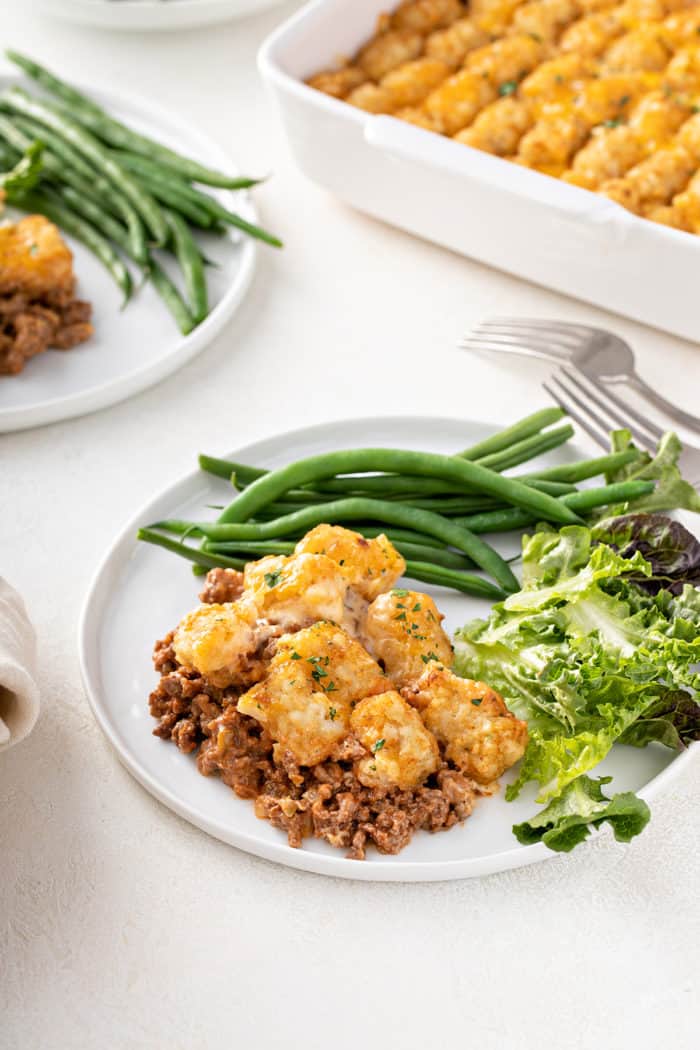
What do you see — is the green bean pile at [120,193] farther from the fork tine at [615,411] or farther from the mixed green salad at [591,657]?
the mixed green salad at [591,657]

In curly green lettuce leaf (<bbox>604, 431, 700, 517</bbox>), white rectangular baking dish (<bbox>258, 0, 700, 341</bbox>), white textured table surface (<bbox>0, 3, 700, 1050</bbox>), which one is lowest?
white textured table surface (<bbox>0, 3, 700, 1050</bbox>)

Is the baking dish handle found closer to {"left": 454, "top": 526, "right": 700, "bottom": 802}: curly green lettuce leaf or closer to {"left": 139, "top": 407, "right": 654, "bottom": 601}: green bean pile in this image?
{"left": 139, "top": 407, "right": 654, "bottom": 601}: green bean pile

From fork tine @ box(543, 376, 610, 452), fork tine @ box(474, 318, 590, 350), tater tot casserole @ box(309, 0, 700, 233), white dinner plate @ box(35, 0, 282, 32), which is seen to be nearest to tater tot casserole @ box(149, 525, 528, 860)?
fork tine @ box(543, 376, 610, 452)

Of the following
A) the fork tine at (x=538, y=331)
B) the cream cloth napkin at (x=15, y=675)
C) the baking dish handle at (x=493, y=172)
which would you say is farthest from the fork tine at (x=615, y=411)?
the cream cloth napkin at (x=15, y=675)

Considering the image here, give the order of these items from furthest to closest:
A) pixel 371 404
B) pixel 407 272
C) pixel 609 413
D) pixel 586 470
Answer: pixel 407 272, pixel 371 404, pixel 609 413, pixel 586 470

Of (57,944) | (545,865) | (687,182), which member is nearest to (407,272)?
(687,182)

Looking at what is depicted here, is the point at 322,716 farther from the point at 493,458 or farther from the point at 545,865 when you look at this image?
the point at 493,458

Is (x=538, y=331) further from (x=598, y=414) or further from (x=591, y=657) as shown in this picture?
(x=591, y=657)
